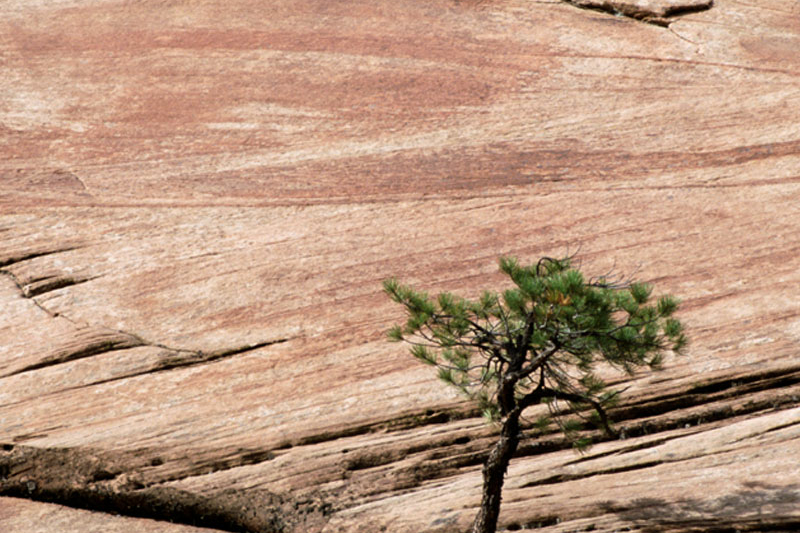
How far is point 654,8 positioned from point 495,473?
26.3 feet

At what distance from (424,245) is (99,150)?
400 cm

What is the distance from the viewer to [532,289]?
5.50 m

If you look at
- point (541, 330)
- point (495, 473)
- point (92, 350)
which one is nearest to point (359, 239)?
point (92, 350)

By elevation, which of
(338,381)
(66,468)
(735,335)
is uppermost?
(735,335)

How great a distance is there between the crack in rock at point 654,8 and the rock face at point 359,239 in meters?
0.05

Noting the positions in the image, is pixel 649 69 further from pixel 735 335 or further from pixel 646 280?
pixel 735 335

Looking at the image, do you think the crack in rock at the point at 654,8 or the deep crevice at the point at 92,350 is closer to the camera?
the deep crevice at the point at 92,350

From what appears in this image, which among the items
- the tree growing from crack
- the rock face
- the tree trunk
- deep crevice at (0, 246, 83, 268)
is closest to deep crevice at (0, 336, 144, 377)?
the rock face

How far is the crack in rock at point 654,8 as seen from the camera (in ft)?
40.4

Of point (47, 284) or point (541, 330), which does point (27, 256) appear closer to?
point (47, 284)

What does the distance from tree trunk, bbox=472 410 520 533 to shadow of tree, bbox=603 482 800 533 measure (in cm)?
104

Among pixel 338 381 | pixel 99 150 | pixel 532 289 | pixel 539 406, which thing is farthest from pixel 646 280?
pixel 99 150

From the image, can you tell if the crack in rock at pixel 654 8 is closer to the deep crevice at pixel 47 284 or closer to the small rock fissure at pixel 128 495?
the deep crevice at pixel 47 284

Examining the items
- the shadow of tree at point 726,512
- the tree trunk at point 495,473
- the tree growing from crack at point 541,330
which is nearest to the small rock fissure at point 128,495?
the tree trunk at point 495,473
